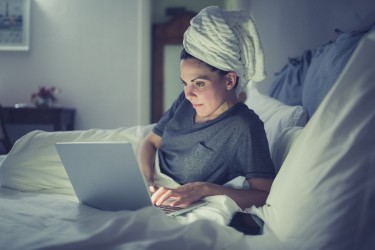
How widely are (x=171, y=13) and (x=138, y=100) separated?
3.75 ft

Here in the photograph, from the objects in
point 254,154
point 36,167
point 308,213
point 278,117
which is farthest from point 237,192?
point 36,167

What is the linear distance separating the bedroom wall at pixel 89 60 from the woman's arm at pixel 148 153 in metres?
2.34

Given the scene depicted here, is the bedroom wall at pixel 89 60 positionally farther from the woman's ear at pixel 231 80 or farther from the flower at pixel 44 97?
the woman's ear at pixel 231 80

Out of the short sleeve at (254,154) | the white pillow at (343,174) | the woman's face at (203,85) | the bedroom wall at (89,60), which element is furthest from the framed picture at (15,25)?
the white pillow at (343,174)

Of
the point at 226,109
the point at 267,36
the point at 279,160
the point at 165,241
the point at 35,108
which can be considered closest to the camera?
the point at 165,241

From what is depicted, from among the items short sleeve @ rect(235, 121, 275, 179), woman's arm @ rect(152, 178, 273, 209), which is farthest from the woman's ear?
woman's arm @ rect(152, 178, 273, 209)

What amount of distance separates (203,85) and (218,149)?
0.17m

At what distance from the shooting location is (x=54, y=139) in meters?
1.22

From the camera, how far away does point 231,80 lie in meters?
1.10

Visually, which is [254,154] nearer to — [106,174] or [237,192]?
[237,192]

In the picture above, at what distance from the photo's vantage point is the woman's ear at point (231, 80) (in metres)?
1.09

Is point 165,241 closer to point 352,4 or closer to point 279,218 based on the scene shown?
point 279,218

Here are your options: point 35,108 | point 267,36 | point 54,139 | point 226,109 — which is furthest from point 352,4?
point 35,108

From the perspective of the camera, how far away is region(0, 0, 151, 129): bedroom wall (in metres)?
3.67
